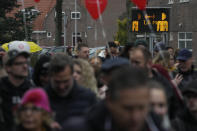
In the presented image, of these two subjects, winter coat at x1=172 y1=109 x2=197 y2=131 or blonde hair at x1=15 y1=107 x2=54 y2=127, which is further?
winter coat at x1=172 y1=109 x2=197 y2=131

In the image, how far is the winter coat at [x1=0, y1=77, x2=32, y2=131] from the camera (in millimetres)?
4970

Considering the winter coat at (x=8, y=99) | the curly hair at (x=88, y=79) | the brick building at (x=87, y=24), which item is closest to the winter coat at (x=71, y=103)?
the winter coat at (x=8, y=99)

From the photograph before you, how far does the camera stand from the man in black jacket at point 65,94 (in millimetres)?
4316

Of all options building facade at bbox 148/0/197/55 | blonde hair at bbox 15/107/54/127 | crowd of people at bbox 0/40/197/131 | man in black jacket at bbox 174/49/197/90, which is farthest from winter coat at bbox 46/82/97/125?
building facade at bbox 148/0/197/55

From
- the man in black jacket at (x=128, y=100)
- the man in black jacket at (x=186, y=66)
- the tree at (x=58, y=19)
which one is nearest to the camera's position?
the man in black jacket at (x=128, y=100)

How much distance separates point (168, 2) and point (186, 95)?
36.1 metres

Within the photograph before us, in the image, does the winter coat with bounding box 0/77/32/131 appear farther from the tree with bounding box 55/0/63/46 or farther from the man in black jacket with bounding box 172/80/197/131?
the tree with bounding box 55/0/63/46

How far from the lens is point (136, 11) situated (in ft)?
49.3

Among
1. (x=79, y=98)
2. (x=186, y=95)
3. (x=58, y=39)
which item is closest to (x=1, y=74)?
(x=79, y=98)

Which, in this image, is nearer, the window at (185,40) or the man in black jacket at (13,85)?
the man in black jacket at (13,85)

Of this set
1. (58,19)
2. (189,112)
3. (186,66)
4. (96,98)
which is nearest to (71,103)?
(96,98)

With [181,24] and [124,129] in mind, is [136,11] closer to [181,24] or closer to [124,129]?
[124,129]

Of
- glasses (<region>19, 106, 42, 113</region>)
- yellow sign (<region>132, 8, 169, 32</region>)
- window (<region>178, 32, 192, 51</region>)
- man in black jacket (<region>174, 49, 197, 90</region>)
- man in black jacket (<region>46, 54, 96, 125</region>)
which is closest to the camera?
glasses (<region>19, 106, 42, 113</region>)

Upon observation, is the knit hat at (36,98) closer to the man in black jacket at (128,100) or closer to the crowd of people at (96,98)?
the crowd of people at (96,98)
